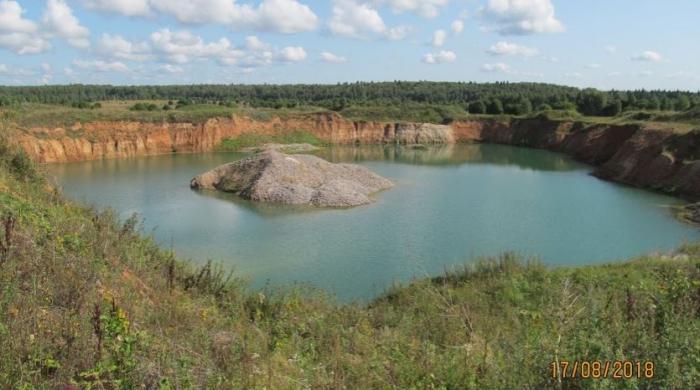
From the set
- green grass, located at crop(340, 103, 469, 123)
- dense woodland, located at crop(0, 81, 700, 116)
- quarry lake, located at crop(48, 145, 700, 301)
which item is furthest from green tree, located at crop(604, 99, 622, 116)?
quarry lake, located at crop(48, 145, 700, 301)

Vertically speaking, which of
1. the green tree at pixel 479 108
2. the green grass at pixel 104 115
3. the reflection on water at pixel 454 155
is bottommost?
the reflection on water at pixel 454 155

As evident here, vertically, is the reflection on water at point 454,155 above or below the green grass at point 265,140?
below

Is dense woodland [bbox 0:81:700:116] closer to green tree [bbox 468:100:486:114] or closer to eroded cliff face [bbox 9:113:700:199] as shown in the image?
green tree [bbox 468:100:486:114]

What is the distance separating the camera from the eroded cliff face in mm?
38875

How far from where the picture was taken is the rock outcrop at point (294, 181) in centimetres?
3131

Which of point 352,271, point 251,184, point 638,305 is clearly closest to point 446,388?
point 638,305

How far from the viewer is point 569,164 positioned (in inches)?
2042

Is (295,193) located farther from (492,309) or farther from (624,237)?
(492,309)

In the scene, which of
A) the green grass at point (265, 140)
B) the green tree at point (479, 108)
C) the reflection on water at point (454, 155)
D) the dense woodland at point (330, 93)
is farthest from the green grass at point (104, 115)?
the dense woodland at point (330, 93)

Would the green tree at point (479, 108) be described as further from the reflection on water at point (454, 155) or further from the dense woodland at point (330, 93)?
the reflection on water at point (454, 155)

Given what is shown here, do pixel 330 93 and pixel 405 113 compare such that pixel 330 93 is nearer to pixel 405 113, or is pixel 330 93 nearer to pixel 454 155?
pixel 405 113

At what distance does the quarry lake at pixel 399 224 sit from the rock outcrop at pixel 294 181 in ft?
3.76

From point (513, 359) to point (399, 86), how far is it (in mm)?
138788

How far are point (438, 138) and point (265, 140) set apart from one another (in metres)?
22.6
